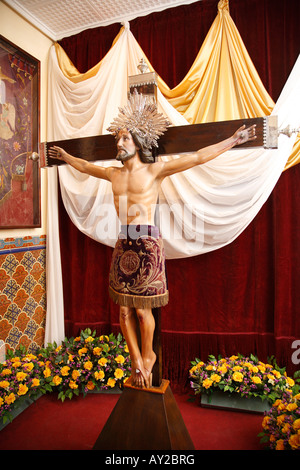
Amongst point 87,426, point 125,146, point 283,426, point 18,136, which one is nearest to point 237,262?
point 283,426

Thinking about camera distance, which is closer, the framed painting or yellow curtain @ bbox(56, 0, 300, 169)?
yellow curtain @ bbox(56, 0, 300, 169)

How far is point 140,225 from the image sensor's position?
159 centimetres

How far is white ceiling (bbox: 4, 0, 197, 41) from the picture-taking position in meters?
2.51

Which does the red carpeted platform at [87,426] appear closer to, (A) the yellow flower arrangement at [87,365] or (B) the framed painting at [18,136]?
(A) the yellow flower arrangement at [87,365]

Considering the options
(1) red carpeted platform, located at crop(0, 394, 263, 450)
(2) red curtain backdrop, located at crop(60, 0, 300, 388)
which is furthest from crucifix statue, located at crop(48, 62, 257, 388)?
(2) red curtain backdrop, located at crop(60, 0, 300, 388)

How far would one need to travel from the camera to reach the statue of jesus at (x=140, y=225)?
5.07 feet

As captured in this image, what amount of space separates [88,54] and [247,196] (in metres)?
1.99

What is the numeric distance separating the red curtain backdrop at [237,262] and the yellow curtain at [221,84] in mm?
136

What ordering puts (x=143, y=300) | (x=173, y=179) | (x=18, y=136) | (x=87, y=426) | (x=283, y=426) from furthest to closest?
(x=18, y=136) → (x=173, y=179) → (x=87, y=426) → (x=283, y=426) → (x=143, y=300)

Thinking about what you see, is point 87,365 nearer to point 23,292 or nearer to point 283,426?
point 23,292

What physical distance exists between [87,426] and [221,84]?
2.69 m

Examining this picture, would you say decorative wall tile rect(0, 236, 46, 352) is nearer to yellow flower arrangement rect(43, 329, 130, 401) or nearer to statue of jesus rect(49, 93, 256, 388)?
yellow flower arrangement rect(43, 329, 130, 401)

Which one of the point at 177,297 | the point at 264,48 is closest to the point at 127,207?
the point at 177,297

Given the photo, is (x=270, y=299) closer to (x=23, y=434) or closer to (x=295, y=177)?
(x=295, y=177)
